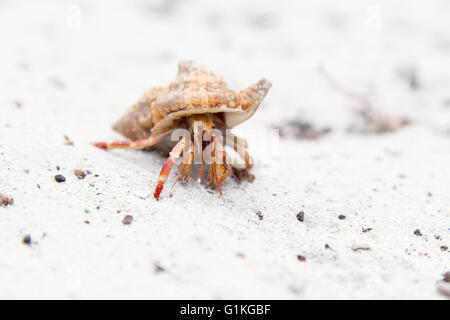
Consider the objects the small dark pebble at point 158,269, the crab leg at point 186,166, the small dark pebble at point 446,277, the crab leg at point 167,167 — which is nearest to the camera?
the small dark pebble at point 158,269

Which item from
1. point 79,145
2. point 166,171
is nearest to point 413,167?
point 166,171

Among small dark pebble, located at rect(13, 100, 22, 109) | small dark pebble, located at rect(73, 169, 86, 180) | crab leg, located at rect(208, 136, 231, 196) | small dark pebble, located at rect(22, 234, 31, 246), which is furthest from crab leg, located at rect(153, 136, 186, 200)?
small dark pebble, located at rect(13, 100, 22, 109)

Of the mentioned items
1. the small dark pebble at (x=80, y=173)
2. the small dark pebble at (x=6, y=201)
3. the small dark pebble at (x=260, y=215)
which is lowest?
the small dark pebble at (x=260, y=215)

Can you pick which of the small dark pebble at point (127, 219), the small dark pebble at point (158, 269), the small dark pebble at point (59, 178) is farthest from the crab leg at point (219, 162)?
the small dark pebble at point (59, 178)

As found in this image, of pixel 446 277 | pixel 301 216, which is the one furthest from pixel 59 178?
pixel 446 277

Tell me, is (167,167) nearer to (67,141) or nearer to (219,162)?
(219,162)

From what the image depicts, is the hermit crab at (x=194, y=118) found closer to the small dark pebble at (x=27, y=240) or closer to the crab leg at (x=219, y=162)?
the crab leg at (x=219, y=162)

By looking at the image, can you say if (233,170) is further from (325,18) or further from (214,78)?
(325,18)

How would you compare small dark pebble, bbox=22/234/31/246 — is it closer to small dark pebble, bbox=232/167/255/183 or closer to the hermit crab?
the hermit crab
